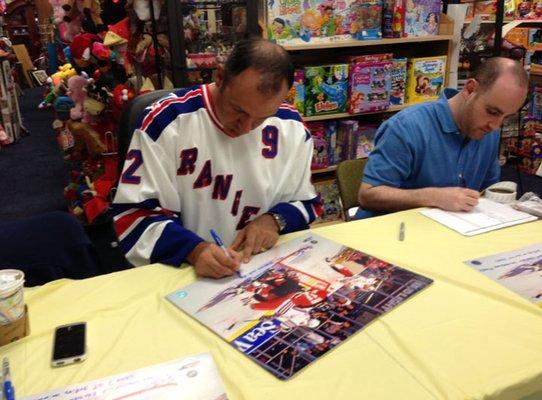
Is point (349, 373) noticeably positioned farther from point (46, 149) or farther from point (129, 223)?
point (46, 149)

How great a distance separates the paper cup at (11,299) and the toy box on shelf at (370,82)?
2.25 meters

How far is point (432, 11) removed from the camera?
2.89 m

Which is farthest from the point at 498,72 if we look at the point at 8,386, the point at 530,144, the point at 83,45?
the point at 530,144

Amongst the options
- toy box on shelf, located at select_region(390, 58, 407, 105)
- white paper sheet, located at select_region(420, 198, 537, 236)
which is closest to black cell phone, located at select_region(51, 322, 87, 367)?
white paper sheet, located at select_region(420, 198, 537, 236)

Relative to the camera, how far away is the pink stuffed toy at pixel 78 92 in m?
2.96

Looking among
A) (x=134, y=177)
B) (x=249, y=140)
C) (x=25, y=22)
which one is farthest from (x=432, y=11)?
(x=25, y=22)

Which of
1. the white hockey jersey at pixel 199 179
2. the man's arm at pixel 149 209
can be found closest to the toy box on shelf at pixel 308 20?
the white hockey jersey at pixel 199 179

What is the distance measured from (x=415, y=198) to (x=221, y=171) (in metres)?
0.65

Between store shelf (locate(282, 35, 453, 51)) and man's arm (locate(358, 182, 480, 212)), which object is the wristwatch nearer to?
man's arm (locate(358, 182, 480, 212))

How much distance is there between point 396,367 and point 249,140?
79 centimetres

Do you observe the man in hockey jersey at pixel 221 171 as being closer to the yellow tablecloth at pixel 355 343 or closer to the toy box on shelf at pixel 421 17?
the yellow tablecloth at pixel 355 343

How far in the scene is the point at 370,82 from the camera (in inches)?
112

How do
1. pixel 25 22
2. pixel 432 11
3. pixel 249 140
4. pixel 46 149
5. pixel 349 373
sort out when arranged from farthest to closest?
pixel 25 22, pixel 46 149, pixel 432 11, pixel 249 140, pixel 349 373

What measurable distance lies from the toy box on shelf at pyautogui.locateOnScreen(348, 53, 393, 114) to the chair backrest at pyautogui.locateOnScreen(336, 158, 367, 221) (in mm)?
985
